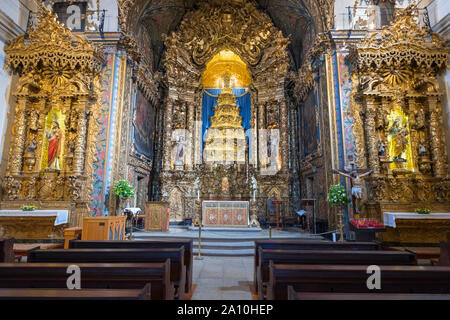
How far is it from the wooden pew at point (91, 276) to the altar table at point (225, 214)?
8042 mm

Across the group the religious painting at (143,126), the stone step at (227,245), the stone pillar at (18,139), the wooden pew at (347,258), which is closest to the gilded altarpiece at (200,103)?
the religious painting at (143,126)

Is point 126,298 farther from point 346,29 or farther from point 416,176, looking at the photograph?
point 346,29

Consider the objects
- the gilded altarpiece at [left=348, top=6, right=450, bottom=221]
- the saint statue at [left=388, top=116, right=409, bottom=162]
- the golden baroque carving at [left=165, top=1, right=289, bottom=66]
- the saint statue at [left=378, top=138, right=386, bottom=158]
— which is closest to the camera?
the gilded altarpiece at [left=348, top=6, right=450, bottom=221]

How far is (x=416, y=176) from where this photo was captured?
8.66 metres

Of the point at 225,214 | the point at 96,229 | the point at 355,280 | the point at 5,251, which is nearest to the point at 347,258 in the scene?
the point at 355,280

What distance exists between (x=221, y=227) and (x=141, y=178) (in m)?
4.92

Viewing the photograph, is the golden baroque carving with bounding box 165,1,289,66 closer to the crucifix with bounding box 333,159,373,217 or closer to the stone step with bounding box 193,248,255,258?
the crucifix with bounding box 333,159,373,217

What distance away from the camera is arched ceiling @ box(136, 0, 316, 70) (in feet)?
41.4

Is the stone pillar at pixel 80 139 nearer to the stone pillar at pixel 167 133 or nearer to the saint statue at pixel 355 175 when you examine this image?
the stone pillar at pixel 167 133

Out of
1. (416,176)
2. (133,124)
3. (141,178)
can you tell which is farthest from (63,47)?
(416,176)

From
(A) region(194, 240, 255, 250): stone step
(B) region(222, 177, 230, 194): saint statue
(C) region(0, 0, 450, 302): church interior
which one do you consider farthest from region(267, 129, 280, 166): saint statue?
→ (A) region(194, 240, 255, 250): stone step

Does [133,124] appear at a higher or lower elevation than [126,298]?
higher

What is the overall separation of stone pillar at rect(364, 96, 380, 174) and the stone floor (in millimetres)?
5091

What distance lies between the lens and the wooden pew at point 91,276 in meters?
2.53
